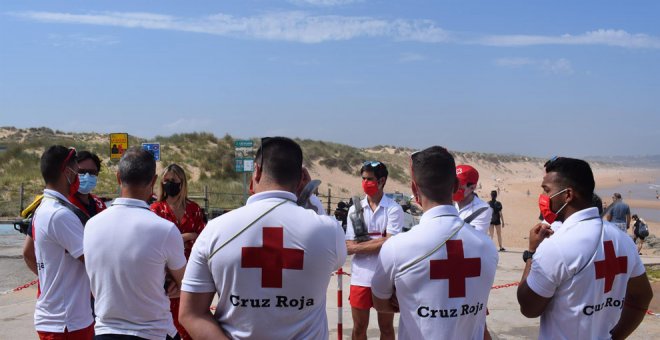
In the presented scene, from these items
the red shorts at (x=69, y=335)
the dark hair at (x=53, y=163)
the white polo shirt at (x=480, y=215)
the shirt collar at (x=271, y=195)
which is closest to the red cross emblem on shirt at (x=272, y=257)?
the shirt collar at (x=271, y=195)

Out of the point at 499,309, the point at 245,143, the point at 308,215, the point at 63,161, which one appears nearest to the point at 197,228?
the point at 63,161

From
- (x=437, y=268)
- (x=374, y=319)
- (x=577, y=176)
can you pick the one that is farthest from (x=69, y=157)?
(x=374, y=319)

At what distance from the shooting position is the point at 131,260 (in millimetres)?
3531

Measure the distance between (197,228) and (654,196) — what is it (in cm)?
5672

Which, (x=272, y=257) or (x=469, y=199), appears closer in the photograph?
(x=272, y=257)

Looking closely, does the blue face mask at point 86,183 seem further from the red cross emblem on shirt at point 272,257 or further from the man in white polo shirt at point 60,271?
the red cross emblem on shirt at point 272,257

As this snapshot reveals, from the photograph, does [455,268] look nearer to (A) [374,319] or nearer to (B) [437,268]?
(B) [437,268]

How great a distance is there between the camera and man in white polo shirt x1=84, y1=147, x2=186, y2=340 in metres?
3.55

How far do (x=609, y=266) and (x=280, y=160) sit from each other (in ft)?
6.11

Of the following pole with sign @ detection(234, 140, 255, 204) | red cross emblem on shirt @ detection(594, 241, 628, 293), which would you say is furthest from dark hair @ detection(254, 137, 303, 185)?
pole with sign @ detection(234, 140, 255, 204)

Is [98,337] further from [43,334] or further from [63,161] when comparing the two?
[63,161]

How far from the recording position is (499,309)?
9.30m

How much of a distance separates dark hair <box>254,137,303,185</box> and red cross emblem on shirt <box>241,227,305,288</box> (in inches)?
11.0

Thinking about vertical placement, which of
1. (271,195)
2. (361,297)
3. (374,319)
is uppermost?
(271,195)
